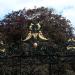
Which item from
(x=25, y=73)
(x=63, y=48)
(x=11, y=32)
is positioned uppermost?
(x=11, y=32)

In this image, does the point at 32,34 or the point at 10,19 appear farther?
the point at 10,19

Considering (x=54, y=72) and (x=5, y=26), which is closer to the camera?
(x=54, y=72)

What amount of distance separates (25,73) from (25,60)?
2031 mm

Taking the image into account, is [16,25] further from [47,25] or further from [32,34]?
[32,34]

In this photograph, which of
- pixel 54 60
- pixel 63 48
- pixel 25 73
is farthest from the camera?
pixel 25 73

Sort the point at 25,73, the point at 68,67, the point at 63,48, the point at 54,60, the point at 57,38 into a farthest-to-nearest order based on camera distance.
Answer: the point at 57,38 → the point at 68,67 → the point at 25,73 → the point at 63,48 → the point at 54,60

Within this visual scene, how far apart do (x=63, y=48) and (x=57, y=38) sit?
1813 centimetres

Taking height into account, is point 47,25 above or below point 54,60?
above

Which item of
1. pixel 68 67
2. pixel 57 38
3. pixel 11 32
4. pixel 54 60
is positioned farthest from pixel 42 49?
pixel 11 32

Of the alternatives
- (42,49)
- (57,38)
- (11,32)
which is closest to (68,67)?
(42,49)

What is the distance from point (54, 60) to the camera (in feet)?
52.9

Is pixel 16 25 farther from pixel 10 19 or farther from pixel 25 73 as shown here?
pixel 25 73

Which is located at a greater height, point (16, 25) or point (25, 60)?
point (16, 25)

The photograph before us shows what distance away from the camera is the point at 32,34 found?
17281 mm
